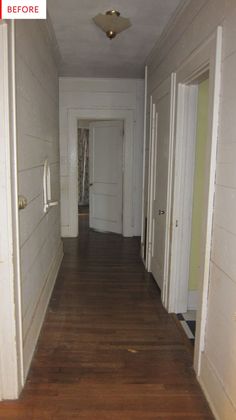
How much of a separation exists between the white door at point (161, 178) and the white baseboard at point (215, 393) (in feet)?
3.70

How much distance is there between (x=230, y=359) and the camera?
166 centimetres

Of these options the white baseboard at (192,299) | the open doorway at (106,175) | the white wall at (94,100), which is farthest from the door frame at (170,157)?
the open doorway at (106,175)

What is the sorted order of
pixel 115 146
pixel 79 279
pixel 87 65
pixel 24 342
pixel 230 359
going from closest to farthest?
pixel 230 359, pixel 24 342, pixel 79 279, pixel 87 65, pixel 115 146

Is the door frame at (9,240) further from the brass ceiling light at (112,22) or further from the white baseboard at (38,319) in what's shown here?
the brass ceiling light at (112,22)

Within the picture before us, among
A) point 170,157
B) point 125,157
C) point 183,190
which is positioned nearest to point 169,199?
point 183,190

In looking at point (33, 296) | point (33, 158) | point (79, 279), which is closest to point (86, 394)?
point (33, 296)

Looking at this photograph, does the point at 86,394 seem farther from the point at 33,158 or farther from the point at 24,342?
the point at 33,158

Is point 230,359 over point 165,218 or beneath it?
beneath

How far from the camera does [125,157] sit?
559 cm

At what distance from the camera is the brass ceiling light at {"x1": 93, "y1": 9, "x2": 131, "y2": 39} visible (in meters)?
2.69

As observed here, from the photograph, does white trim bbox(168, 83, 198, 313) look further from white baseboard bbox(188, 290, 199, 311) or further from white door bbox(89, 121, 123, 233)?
white door bbox(89, 121, 123, 233)

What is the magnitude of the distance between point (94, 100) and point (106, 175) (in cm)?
129

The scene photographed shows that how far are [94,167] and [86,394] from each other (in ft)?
14.9

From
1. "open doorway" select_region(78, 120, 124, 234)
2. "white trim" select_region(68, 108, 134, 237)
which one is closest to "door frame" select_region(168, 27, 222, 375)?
"white trim" select_region(68, 108, 134, 237)
